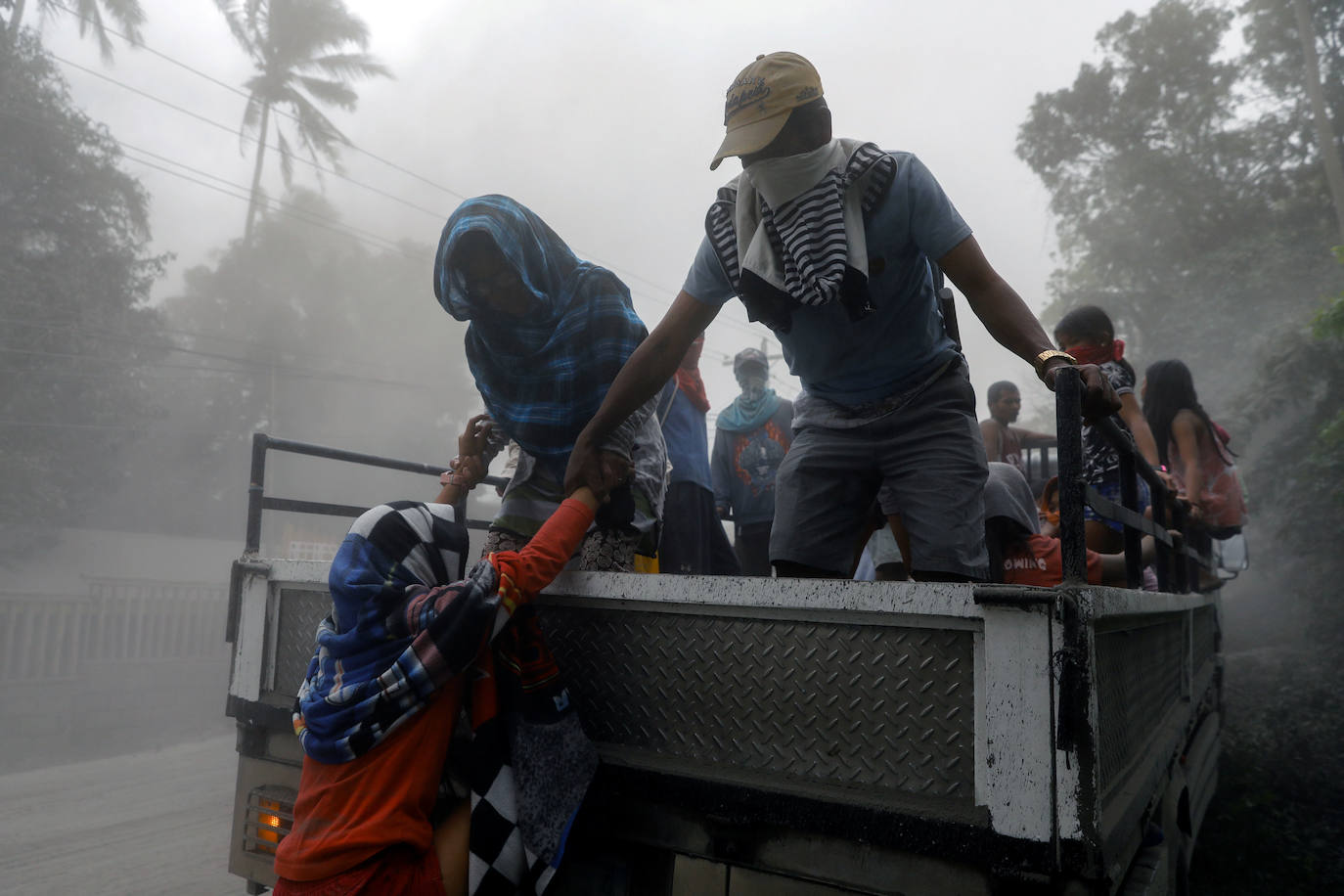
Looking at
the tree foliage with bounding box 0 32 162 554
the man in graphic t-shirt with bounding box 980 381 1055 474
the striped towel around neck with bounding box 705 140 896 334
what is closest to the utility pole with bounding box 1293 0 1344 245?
the man in graphic t-shirt with bounding box 980 381 1055 474

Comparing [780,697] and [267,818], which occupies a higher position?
[780,697]

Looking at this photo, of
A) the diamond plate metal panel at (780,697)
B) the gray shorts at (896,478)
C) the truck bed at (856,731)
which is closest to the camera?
the truck bed at (856,731)

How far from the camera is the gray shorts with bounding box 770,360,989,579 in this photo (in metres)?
2.12

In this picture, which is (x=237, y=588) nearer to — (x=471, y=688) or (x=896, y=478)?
(x=471, y=688)

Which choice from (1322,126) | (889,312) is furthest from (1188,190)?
(889,312)

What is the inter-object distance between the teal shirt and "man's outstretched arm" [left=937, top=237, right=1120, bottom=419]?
37mm

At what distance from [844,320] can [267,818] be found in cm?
189

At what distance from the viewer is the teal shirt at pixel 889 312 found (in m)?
2.06

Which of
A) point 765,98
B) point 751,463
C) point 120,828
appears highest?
point 765,98

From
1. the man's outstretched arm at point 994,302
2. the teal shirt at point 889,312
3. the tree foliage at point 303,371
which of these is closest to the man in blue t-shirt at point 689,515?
the teal shirt at point 889,312

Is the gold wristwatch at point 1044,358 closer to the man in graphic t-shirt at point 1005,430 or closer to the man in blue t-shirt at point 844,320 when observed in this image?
the man in blue t-shirt at point 844,320

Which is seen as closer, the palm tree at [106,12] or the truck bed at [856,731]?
A: the truck bed at [856,731]

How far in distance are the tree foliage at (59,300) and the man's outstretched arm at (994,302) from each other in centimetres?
1757

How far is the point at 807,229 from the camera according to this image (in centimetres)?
203
